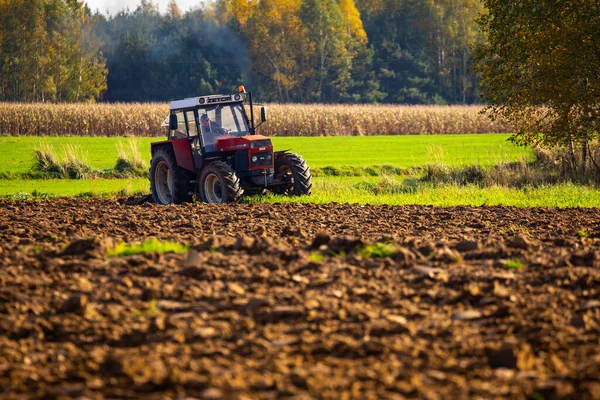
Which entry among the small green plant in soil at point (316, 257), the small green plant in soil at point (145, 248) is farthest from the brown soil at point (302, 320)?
the small green plant in soil at point (145, 248)

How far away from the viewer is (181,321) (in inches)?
275

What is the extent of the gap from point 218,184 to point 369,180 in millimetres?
8498

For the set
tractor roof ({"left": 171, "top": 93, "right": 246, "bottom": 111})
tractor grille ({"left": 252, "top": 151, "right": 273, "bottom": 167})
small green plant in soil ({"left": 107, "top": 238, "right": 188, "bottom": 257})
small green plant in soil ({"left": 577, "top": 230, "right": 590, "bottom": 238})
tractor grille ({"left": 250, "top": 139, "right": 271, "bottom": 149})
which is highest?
tractor roof ({"left": 171, "top": 93, "right": 246, "bottom": 111})

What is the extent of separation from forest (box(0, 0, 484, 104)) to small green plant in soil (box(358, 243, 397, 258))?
2549 inches

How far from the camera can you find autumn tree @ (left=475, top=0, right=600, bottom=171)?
2303 cm

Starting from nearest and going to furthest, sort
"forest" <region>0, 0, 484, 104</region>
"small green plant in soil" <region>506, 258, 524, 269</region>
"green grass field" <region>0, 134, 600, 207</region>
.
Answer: "small green plant in soil" <region>506, 258, 524, 269</region> → "green grass field" <region>0, 134, 600, 207</region> → "forest" <region>0, 0, 484, 104</region>

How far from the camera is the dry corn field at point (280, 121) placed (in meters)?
49.1

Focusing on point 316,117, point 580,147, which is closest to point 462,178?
point 580,147

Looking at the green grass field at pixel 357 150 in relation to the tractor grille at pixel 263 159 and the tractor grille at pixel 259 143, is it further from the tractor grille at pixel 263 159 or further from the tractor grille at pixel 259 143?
the tractor grille at pixel 259 143

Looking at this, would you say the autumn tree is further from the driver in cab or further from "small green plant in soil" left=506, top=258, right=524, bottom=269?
"small green plant in soil" left=506, top=258, right=524, bottom=269

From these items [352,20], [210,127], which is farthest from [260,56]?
[210,127]

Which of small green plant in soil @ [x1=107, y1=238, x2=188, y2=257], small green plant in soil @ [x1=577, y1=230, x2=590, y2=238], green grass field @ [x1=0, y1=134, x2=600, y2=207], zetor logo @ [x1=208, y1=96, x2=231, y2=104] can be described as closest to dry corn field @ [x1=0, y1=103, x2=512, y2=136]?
green grass field @ [x1=0, y1=134, x2=600, y2=207]

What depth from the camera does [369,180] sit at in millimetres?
27109

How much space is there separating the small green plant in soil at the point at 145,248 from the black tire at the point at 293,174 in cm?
957
